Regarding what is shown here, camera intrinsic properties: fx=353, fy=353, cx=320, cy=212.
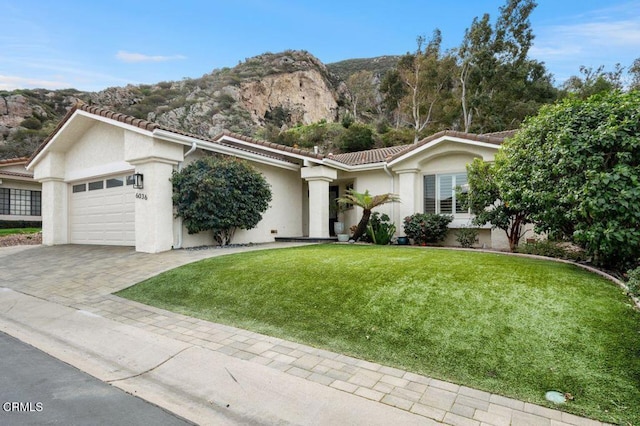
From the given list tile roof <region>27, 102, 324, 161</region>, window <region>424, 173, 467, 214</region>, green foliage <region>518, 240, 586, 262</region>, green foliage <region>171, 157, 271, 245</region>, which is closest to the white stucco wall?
tile roof <region>27, 102, 324, 161</region>

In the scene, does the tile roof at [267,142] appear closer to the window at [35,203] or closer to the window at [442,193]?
the window at [442,193]

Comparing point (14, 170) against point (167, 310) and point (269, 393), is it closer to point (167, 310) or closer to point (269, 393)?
point (167, 310)

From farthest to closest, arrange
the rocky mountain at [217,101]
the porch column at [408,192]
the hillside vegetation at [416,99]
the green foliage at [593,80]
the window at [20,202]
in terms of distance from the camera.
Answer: the rocky mountain at [217,101], the green foliage at [593,80], the hillside vegetation at [416,99], the window at [20,202], the porch column at [408,192]

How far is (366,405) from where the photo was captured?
3229mm

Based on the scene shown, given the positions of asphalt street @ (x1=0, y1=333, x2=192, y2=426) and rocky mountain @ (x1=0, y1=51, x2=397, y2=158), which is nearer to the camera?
asphalt street @ (x1=0, y1=333, x2=192, y2=426)

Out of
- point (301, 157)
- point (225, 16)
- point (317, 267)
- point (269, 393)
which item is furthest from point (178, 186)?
point (225, 16)

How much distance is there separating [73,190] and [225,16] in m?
15.2

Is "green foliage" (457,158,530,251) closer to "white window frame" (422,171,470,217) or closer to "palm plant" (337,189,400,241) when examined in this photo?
"white window frame" (422,171,470,217)

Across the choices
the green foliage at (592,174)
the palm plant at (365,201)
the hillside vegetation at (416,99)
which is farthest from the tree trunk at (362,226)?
the hillside vegetation at (416,99)

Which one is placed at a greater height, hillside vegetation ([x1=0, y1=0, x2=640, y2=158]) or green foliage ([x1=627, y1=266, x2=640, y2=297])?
hillside vegetation ([x1=0, y1=0, x2=640, y2=158])

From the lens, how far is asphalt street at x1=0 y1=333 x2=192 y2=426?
3029mm

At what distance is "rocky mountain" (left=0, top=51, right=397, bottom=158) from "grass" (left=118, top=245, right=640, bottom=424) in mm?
42980

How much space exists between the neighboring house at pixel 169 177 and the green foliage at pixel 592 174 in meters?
5.37

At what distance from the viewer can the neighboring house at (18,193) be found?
22.9 metres
